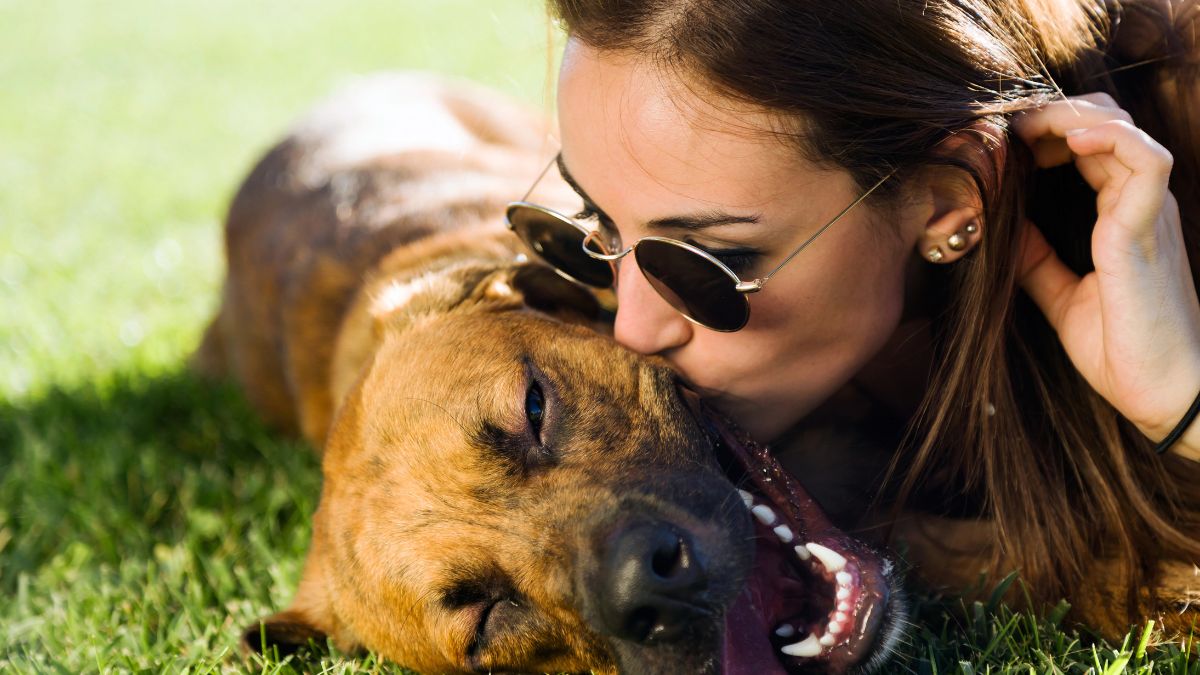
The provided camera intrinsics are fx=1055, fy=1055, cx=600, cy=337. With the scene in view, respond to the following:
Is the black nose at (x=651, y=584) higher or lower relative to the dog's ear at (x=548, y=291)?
lower

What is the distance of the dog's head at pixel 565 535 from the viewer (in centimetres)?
223

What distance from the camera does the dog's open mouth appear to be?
2.33 m

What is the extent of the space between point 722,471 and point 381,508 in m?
0.84

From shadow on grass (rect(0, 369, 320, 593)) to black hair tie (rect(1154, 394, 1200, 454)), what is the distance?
2.52m

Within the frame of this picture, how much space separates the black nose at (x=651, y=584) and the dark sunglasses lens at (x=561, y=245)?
969 millimetres

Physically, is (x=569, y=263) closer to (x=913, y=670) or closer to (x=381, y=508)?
(x=381, y=508)

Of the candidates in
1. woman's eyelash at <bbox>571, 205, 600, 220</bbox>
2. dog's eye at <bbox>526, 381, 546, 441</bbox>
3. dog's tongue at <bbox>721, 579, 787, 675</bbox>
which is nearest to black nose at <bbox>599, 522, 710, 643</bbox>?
dog's tongue at <bbox>721, 579, 787, 675</bbox>

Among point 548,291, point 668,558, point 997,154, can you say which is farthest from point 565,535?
point 997,154

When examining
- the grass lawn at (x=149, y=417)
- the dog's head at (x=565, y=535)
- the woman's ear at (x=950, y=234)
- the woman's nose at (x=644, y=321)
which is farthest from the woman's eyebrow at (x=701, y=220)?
the grass lawn at (x=149, y=417)

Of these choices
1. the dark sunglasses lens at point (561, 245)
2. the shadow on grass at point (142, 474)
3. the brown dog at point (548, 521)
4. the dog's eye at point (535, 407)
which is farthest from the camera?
the shadow on grass at point (142, 474)

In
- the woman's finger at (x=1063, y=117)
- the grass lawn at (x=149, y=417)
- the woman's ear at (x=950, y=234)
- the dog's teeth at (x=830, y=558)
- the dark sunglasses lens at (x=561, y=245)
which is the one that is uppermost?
the woman's finger at (x=1063, y=117)

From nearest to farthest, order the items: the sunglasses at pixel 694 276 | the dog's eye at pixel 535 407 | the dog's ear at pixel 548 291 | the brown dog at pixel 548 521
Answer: the brown dog at pixel 548 521 < the sunglasses at pixel 694 276 < the dog's eye at pixel 535 407 < the dog's ear at pixel 548 291

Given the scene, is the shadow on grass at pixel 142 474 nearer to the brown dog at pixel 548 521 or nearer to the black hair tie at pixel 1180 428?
the brown dog at pixel 548 521

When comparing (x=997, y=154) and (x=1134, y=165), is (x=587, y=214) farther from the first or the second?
(x=1134, y=165)
